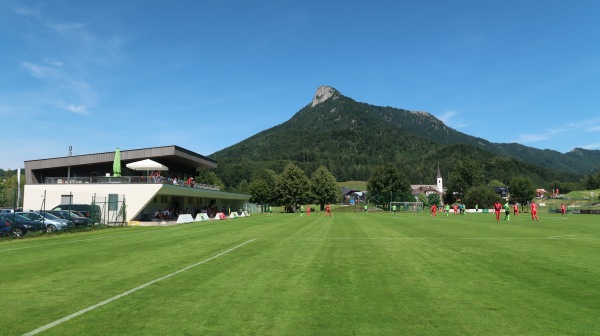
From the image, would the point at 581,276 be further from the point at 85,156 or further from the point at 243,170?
the point at 243,170

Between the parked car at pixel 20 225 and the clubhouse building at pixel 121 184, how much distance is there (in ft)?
20.7

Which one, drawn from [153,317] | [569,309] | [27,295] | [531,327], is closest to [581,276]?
[569,309]

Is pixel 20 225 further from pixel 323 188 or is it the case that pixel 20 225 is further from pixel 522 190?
pixel 522 190

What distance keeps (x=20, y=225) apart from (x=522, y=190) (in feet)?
430

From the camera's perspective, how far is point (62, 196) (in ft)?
132

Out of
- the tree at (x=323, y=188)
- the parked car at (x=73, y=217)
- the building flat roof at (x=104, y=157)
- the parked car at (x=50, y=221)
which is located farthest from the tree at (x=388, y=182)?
the parked car at (x=50, y=221)

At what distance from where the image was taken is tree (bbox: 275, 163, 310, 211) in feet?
332

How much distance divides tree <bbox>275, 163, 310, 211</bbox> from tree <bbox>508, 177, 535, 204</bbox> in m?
68.5

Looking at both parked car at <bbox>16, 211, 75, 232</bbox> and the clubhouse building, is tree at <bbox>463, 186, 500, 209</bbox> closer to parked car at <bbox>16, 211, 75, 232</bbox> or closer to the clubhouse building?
the clubhouse building

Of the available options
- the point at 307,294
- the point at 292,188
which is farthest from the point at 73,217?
the point at 292,188

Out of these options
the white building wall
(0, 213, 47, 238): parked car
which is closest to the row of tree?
the white building wall

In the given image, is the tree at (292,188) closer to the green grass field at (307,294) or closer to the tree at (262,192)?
the tree at (262,192)

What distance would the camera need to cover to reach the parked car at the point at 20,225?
23225 mm

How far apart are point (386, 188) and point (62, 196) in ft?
266
